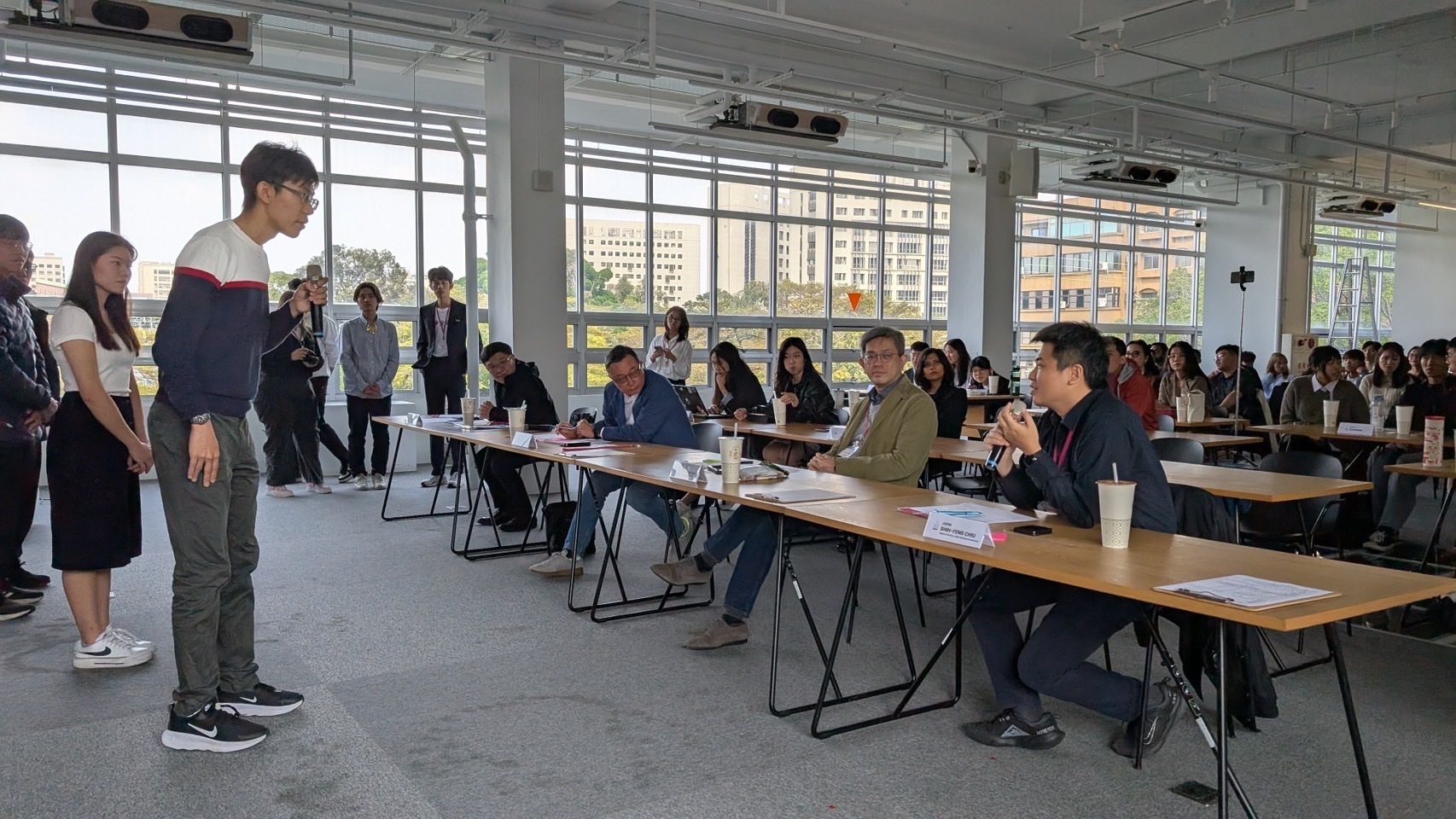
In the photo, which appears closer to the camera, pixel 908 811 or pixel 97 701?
pixel 908 811

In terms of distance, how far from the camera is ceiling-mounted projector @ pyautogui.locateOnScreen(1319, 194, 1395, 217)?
39.4 ft

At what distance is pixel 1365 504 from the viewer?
16.0 feet

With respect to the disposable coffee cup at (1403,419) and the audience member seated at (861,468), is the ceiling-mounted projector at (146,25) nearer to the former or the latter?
the audience member seated at (861,468)

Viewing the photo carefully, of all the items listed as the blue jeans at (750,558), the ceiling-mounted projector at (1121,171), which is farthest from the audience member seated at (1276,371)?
the blue jeans at (750,558)

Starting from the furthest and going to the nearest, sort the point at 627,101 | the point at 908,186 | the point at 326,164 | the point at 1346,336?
the point at 1346,336, the point at 908,186, the point at 627,101, the point at 326,164

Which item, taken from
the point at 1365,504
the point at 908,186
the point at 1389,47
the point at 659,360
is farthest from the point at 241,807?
the point at 908,186

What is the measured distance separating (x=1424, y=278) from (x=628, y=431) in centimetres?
1788

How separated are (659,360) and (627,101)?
367 cm

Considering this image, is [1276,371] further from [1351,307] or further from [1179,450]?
[1351,307]

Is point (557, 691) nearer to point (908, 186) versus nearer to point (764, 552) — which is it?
point (764, 552)

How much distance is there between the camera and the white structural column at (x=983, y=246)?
10.6m

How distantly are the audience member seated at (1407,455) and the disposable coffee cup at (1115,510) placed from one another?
371cm

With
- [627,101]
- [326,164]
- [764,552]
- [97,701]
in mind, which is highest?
[627,101]

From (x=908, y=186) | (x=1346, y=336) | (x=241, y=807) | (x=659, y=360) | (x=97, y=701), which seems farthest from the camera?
(x=1346, y=336)
